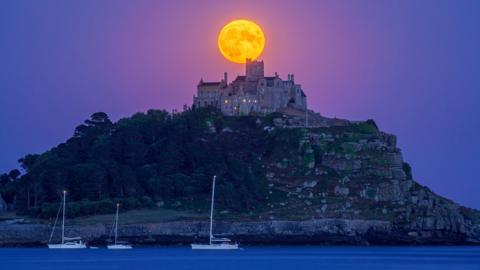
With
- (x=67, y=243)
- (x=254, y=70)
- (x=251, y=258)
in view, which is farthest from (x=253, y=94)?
(x=251, y=258)

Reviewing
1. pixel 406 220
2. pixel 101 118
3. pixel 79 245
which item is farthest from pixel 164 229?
pixel 101 118

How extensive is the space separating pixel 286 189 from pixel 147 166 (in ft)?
56.4

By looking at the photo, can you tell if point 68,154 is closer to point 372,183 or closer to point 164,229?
point 164,229

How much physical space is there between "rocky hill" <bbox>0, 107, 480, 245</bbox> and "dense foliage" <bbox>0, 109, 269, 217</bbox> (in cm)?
20

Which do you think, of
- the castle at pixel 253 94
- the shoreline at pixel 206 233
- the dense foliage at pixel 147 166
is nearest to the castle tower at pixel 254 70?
the castle at pixel 253 94

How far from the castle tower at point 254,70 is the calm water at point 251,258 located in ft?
125

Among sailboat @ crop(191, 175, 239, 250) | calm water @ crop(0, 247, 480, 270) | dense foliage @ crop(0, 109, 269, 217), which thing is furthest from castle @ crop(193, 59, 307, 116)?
sailboat @ crop(191, 175, 239, 250)

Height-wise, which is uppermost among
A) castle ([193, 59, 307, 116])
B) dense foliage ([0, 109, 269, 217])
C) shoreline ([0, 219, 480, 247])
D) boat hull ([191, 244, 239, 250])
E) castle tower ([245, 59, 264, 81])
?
castle tower ([245, 59, 264, 81])

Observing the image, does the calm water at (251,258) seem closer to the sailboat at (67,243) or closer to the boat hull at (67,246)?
the boat hull at (67,246)

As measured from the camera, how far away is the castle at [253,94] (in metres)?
158

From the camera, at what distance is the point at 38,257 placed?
10750 centimetres

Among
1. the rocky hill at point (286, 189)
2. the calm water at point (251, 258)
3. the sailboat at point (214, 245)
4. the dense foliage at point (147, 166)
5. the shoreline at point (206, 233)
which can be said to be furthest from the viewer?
the dense foliage at point (147, 166)

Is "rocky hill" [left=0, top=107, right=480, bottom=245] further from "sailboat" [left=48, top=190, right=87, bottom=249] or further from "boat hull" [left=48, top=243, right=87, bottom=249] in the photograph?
"boat hull" [left=48, top=243, right=87, bottom=249]

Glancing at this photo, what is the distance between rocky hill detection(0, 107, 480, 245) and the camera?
12331 cm
